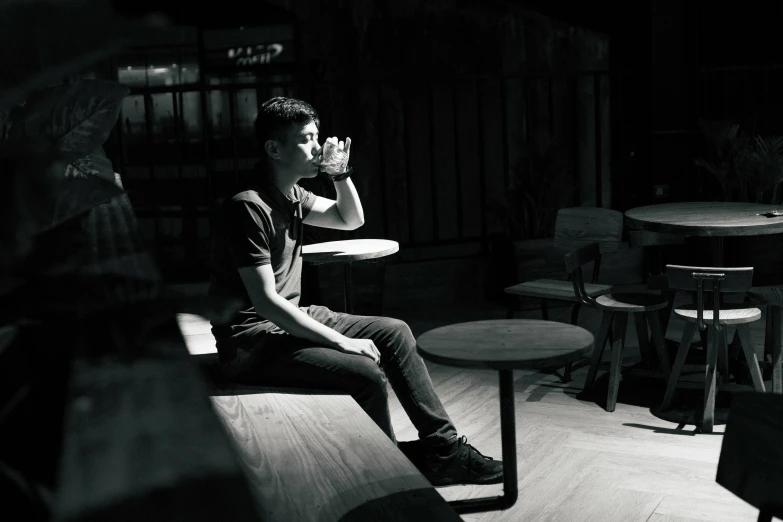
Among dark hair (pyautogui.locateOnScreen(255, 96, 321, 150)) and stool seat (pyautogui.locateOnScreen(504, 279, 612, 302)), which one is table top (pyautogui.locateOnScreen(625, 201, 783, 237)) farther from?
dark hair (pyautogui.locateOnScreen(255, 96, 321, 150))

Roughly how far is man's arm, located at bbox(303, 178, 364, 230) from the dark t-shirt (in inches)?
10.9

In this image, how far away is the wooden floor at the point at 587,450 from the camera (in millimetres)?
3188

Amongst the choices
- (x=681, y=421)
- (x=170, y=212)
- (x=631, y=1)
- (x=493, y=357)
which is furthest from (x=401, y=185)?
(x=170, y=212)

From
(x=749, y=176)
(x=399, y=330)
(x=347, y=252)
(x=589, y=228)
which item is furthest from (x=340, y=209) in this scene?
(x=749, y=176)

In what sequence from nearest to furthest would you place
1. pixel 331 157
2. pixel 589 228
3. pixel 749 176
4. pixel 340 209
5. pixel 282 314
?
1. pixel 282 314
2. pixel 331 157
3. pixel 340 209
4. pixel 589 228
5. pixel 749 176

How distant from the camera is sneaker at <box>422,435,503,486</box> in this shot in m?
3.29

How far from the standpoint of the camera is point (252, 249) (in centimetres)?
298

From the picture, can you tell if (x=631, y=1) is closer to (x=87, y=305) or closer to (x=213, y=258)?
(x=213, y=258)

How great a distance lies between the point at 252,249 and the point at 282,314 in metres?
0.21

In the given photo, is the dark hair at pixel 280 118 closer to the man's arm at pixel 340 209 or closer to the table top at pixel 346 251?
the man's arm at pixel 340 209

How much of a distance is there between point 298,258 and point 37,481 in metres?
2.73

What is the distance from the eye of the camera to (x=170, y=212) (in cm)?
77

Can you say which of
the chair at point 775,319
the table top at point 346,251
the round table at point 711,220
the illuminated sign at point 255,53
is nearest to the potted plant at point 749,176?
the round table at point 711,220

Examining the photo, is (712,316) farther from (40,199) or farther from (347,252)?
(40,199)
